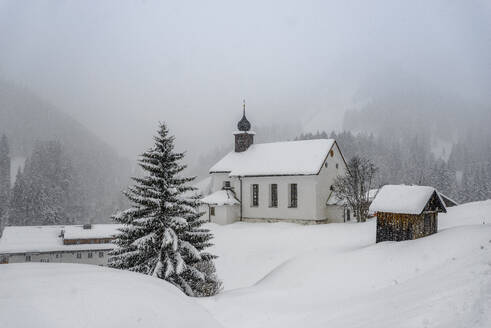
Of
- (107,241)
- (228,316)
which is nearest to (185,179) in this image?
(228,316)

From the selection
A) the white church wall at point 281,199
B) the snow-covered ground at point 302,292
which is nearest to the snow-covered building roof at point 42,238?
the white church wall at point 281,199

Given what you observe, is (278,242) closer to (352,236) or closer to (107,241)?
(352,236)

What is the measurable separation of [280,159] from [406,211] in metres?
20.6

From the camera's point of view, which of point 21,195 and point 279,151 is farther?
point 21,195

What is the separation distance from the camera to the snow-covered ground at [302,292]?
14.8ft

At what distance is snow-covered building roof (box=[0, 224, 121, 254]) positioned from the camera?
40.6m

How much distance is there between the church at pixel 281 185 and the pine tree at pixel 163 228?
712 inches

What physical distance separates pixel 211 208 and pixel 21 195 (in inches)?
1825

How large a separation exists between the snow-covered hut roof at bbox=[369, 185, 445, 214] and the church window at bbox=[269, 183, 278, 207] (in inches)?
710

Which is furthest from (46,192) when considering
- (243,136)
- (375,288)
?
(375,288)

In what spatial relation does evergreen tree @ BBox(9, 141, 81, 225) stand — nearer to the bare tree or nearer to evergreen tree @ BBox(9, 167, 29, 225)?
evergreen tree @ BBox(9, 167, 29, 225)

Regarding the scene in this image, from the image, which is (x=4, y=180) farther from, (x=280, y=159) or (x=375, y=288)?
(x=375, y=288)

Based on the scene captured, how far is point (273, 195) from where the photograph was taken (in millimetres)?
36594

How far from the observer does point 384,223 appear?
59.7ft
